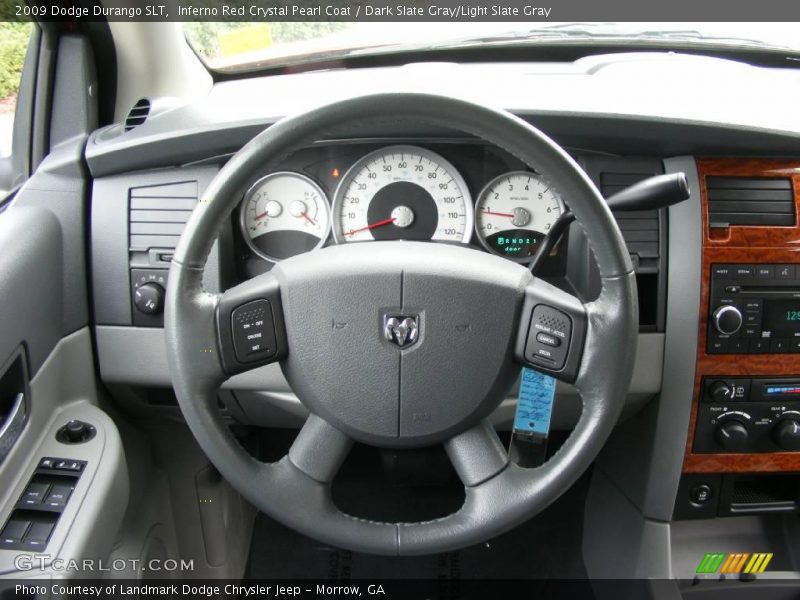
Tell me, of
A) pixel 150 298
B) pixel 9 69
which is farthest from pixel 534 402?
pixel 9 69

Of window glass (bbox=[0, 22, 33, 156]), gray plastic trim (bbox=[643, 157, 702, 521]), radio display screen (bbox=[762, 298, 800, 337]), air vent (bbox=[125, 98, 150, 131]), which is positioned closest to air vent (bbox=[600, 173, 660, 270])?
gray plastic trim (bbox=[643, 157, 702, 521])

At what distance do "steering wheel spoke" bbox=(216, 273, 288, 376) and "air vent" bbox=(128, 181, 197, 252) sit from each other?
1.65 ft

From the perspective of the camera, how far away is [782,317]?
147cm

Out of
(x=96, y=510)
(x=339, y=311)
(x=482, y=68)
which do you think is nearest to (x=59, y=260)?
(x=96, y=510)

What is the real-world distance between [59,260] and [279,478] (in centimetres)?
75

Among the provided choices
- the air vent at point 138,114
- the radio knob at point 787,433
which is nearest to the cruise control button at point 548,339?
the radio knob at point 787,433

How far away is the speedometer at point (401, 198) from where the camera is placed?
1.47m

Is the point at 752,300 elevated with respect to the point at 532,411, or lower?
elevated

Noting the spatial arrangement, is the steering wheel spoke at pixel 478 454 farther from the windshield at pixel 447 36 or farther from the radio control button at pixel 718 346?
the windshield at pixel 447 36

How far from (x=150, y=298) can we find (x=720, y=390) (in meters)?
1.24

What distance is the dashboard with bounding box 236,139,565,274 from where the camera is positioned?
4.84 feet

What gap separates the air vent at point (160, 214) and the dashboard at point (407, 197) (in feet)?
0.39

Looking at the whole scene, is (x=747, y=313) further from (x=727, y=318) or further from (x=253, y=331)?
A: (x=253, y=331)

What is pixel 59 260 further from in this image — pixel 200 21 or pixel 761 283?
pixel 761 283
